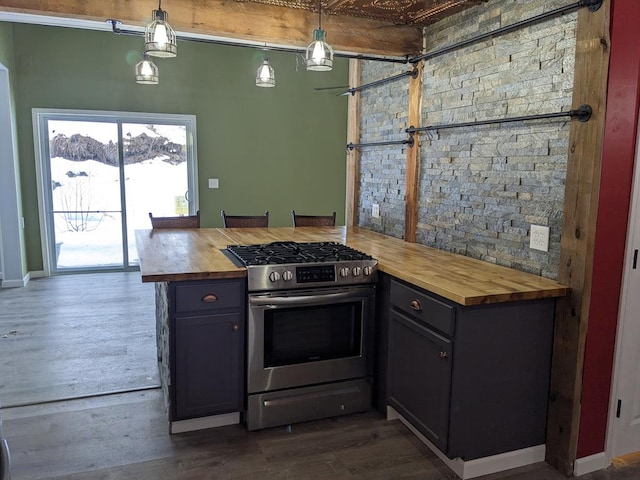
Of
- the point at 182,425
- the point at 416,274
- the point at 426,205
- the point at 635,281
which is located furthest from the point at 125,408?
the point at 635,281

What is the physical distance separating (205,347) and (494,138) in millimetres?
1891

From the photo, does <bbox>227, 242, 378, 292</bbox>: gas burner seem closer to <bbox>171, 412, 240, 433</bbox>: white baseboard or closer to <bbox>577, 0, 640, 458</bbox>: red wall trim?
<bbox>171, 412, 240, 433</bbox>: white baseboard

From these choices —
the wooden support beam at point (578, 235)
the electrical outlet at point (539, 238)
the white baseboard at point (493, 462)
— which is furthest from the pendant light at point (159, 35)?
the white baseboard at point (493, 462)

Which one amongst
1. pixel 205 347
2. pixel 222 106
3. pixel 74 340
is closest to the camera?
pixel 205 347

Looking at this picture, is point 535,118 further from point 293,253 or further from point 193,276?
point 193,276

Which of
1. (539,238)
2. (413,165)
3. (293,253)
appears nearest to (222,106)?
(413,165)

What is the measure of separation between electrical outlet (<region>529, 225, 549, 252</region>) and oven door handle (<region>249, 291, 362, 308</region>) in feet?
3.04

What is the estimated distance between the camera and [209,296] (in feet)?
8.24

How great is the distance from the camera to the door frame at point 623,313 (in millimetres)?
2211

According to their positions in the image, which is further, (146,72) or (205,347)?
(146,72)

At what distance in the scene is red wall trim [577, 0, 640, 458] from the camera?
2076 mm

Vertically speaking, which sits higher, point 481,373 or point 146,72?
point 146,72

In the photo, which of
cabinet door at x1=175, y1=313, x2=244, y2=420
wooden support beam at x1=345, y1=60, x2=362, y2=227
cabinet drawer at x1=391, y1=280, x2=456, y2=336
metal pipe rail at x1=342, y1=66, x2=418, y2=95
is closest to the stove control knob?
cabinet door at x1=175, y1=313, x2=244, y2=420

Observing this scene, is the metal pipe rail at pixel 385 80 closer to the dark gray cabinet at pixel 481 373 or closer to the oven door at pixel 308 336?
the oven door at pixel 308 336
